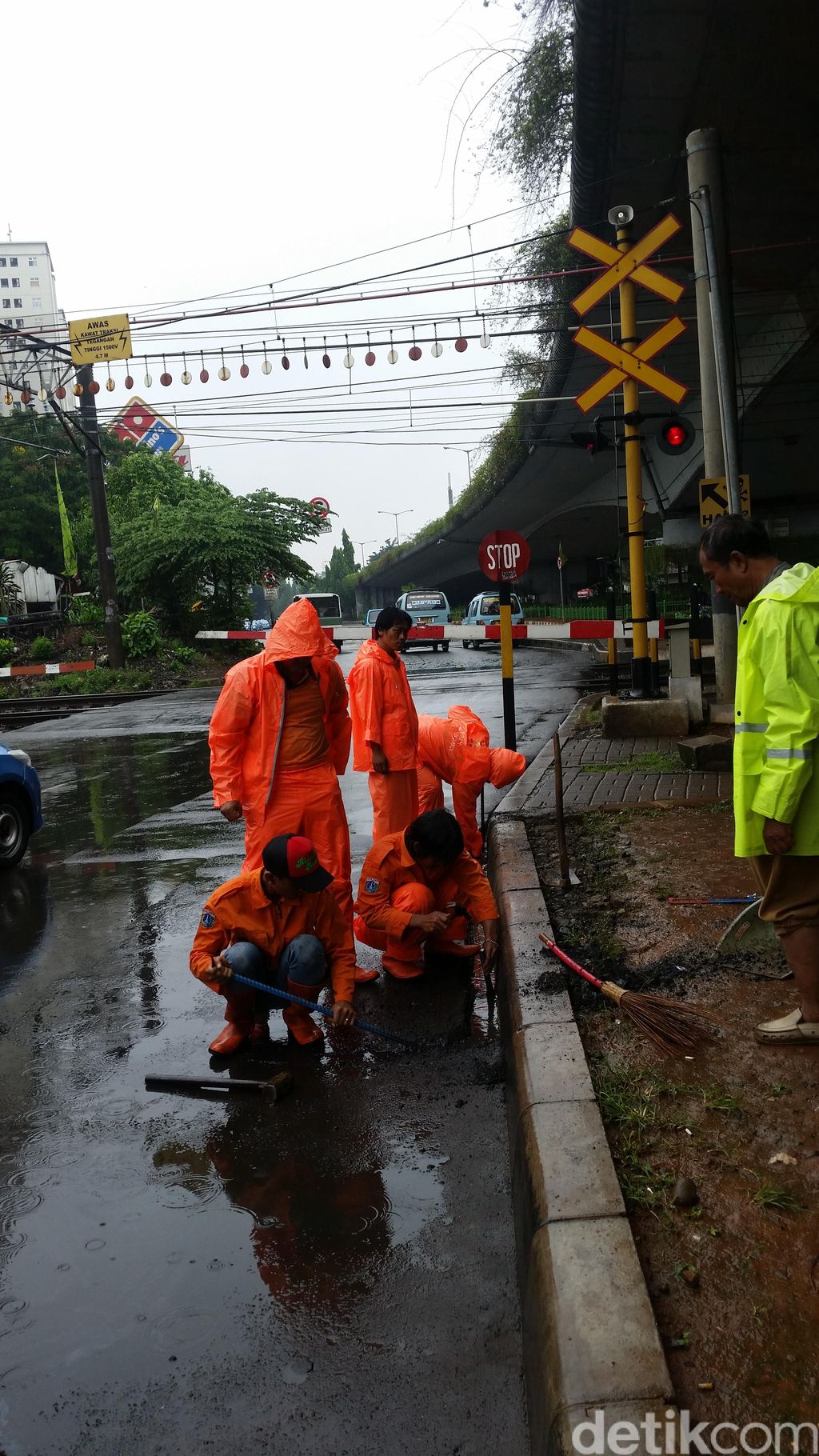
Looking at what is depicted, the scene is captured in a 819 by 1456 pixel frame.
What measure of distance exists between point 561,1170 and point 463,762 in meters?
3.34

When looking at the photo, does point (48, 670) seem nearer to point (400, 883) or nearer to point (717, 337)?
point (717, 337)

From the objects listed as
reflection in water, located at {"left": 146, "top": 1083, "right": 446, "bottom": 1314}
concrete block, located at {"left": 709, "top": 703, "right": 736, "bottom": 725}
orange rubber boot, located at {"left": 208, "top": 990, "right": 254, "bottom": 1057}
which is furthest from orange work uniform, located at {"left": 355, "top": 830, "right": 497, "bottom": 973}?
concrete block, located at {"left": 709, "top": 703, "right": 736, "bottom": 725}

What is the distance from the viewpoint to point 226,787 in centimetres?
497

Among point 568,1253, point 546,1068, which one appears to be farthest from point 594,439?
point 568,1253

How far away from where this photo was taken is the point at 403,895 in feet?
15.8

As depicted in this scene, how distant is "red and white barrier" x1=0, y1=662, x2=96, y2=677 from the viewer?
83.6 ft

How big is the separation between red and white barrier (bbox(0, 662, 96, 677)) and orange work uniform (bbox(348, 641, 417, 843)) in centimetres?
2103

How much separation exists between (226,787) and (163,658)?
24.0 meters

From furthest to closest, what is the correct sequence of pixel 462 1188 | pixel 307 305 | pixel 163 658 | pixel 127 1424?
pixel 163 658 → pixel 307 305 → pixel 462 1188 → pixel 127 1424

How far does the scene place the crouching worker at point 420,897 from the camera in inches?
186

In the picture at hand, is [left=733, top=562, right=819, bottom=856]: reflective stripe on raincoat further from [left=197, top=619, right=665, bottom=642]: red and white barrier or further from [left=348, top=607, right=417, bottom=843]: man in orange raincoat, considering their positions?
[left=197, top=619, right=665, bottom=642]: red and white barrier

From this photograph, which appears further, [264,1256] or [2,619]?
[2,619]

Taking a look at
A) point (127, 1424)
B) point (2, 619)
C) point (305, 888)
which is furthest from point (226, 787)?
point (2, 619)

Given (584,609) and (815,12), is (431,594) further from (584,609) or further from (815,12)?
(815,12)
